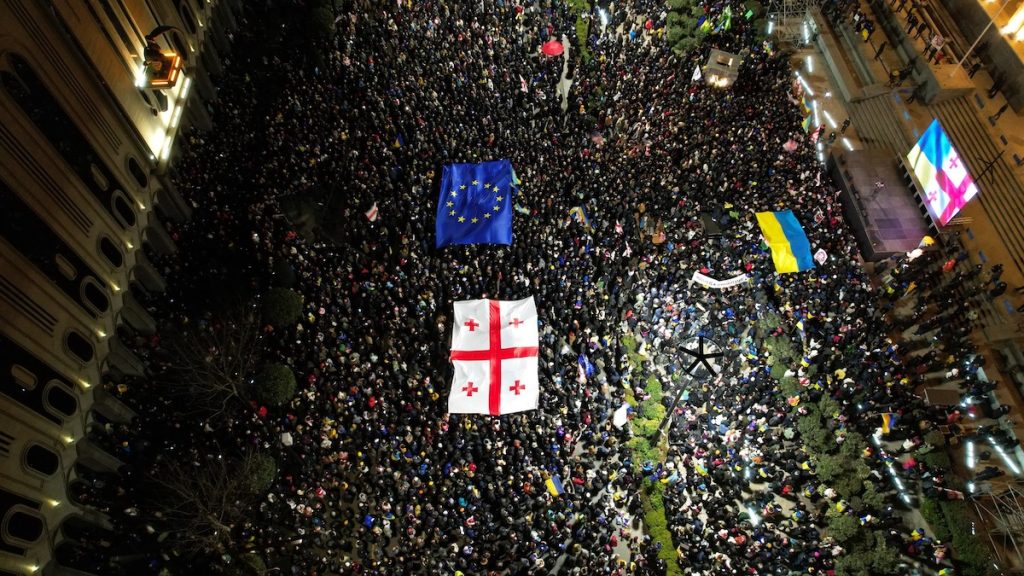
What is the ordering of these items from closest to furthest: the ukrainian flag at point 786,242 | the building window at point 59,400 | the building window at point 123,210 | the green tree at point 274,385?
1. the building window at point 59,400
2. the green tree at point 274,385
3. the building window at point 123,210
4. the ukrainian flag at point 786,242

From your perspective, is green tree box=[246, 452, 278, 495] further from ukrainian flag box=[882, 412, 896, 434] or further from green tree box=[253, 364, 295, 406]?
ukrainian flag box=[882, 412, 896, 434]

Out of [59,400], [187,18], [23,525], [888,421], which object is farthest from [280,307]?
[888,421]

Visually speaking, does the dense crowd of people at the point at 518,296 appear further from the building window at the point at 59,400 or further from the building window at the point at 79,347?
the building window at the point at 59,400

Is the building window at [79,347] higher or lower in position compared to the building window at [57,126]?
lower

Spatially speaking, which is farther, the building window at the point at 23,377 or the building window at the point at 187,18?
the building window at the point at 187,18

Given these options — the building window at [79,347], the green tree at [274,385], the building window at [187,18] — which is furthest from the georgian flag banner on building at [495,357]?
the building window at [187,18]

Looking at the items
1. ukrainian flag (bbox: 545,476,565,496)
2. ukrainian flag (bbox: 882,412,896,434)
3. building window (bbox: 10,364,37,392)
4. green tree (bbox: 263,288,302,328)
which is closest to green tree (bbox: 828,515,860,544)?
ukrainian flag (bbox: 882,412,896,434)

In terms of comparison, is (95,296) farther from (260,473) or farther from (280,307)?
(260,473)
